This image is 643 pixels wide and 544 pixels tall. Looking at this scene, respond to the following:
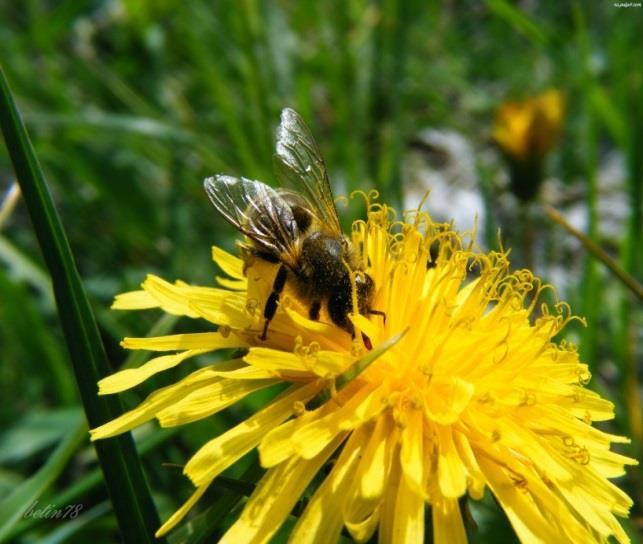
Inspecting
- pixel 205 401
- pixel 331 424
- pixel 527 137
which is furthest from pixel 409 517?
pixel 527 137

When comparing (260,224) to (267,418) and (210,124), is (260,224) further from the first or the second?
(210,124)

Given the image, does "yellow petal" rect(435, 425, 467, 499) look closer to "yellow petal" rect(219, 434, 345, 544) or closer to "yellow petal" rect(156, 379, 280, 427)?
"yellow petal" rect(219, 434, 345, 544)

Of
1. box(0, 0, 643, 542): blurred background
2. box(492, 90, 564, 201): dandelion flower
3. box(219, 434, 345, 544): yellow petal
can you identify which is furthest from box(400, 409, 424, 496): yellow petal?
box(492, 90, 564, 201): dandelion flower

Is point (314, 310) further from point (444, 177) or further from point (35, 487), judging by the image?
point (444, 177)

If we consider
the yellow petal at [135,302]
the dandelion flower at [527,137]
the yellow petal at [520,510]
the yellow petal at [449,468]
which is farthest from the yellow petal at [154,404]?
the dandelion flower at [527,137]

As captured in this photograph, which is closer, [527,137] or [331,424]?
[331,424]

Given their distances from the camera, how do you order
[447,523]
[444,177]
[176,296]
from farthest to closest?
1. [444,177]
2. [176,296]
3. [447,523]

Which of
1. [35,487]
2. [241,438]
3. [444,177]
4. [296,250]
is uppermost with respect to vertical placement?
[444,177]
